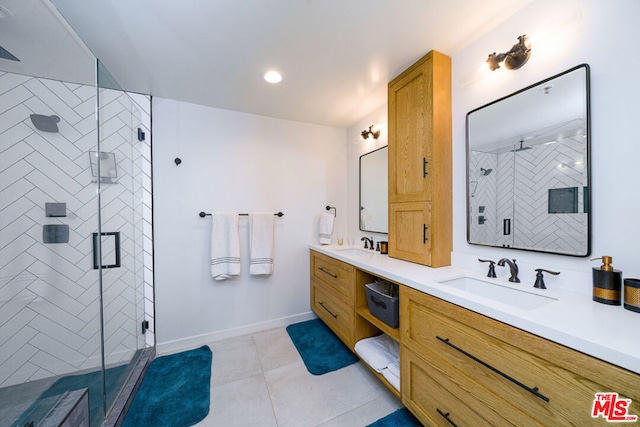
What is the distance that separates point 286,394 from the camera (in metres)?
1.59

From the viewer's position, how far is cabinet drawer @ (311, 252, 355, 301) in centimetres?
190

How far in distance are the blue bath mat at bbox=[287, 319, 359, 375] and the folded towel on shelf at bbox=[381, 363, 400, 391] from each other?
18.9 inches

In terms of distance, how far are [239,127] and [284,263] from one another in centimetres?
155

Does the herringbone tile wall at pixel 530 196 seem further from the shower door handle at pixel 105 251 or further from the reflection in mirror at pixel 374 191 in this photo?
A: the shower door handle at pixel 105 251

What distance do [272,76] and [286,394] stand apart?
7.71 feet

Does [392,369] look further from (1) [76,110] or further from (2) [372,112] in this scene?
(1) [76,110]

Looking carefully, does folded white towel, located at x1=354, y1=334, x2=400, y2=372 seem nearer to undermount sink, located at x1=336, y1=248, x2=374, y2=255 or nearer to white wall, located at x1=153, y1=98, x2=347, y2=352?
undermount sink, located at x1=336, y1=248, x2=374, y2=255

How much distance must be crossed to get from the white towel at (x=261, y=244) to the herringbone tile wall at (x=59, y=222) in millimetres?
1000

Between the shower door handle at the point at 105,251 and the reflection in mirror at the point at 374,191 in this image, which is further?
the reflection in mirror at the point at 374,191

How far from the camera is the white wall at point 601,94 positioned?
0.92 metres

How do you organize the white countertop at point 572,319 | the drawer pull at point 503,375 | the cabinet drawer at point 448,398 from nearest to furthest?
the white countertop at point 572,319 → the drawer pull at point 503,375 → the cabinet drawer at point 448,398

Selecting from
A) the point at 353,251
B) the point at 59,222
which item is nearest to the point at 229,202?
the point at 59,222

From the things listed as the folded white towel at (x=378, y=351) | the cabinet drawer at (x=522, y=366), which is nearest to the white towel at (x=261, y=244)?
the folded white towel at (x=378, y=351)

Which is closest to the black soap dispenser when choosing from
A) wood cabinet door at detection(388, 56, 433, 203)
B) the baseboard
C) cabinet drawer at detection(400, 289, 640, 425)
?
cabinet drawer at detection(400, 289, 640, 425)
